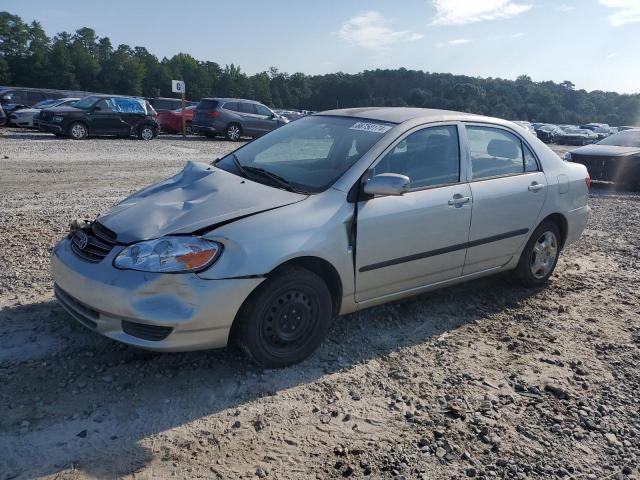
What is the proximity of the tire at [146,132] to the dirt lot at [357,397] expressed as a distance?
51.9ft

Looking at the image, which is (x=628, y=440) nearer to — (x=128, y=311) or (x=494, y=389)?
(x=494, y=389)

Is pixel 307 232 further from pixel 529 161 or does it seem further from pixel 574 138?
pixel 574 138

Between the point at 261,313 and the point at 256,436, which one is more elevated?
the point at 261,313

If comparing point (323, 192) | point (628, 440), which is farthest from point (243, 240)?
point (628, 440)

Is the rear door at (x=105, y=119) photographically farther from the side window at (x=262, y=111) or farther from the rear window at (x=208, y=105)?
the side window at (x=262, y=111)

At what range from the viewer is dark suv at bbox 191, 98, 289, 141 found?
22000mm

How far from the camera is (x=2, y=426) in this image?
274 cm

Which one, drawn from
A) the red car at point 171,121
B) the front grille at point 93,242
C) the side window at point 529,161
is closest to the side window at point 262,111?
the red car at point 171,121

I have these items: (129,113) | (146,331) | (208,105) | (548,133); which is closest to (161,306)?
(146,331)

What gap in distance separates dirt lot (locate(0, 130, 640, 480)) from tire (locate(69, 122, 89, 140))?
48.5 feet

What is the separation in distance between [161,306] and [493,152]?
10.4ft

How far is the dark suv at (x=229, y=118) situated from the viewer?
866 inches

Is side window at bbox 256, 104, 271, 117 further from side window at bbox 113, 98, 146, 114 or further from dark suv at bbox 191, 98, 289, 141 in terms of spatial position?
side window at bbox 113, 98, 146, 114

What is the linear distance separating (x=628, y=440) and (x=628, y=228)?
6202 millimetres
